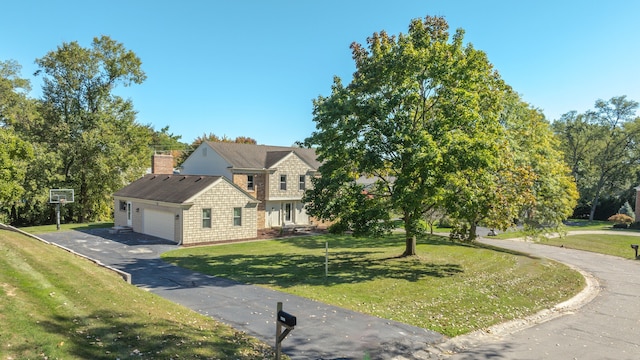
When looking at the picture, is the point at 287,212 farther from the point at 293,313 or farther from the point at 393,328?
the point at 393,328

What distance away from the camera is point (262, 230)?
35.3 metres

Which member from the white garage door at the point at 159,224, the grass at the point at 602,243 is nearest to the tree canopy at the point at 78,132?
the white garage door at the point at 159,224

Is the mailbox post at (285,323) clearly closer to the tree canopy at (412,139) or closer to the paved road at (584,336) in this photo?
the paved road at (584,336)

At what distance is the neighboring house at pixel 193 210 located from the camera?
90.1ft

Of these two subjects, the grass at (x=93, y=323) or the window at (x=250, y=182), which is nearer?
the grass at (x=93, y=323)

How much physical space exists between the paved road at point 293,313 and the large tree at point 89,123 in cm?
2384

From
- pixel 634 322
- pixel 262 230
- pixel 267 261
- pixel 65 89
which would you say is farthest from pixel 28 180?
pixel 634 322

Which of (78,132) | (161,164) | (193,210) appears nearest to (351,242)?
(193,210)

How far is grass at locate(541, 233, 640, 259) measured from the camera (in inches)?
1168

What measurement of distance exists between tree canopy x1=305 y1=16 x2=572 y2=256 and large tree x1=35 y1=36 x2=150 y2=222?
28404 millimetres

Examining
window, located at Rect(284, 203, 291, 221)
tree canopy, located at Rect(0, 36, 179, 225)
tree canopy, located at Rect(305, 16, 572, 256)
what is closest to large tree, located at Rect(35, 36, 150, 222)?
tree canopy, located at Rect(0, 36, 179, 225)

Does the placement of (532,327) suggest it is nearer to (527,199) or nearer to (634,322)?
(634,322)

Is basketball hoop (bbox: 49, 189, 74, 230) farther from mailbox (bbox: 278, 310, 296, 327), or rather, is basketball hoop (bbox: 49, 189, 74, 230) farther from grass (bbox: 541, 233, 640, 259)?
grass (bbox: 541, 233, 640, 259)

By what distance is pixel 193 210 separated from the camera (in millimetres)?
27531
